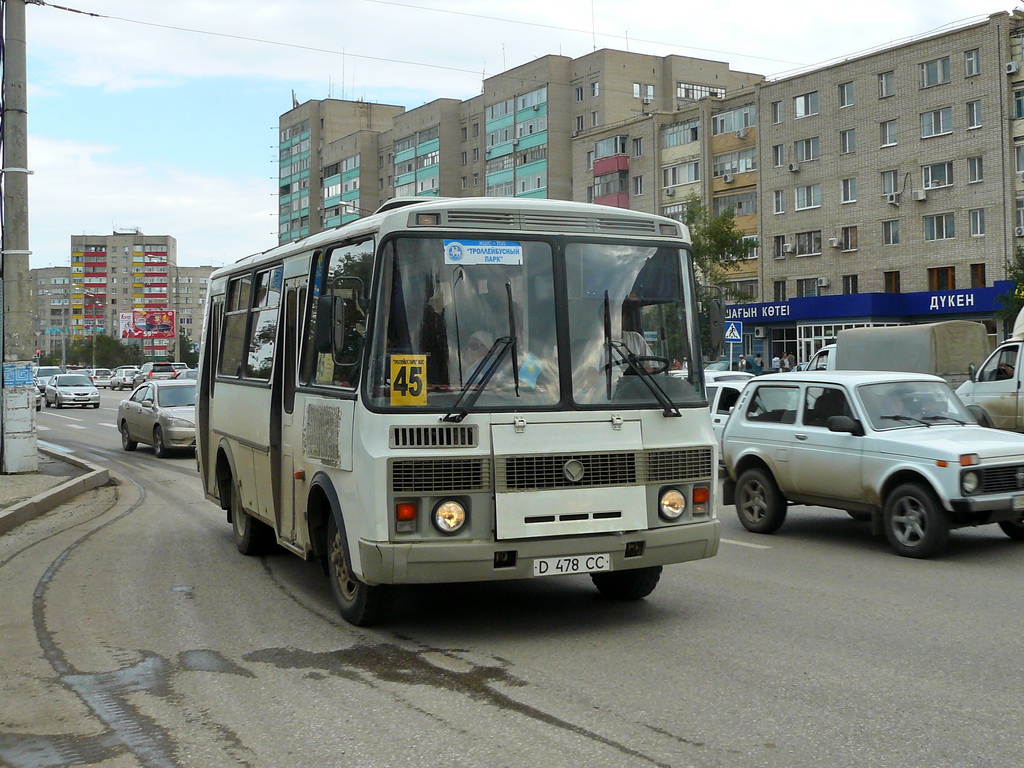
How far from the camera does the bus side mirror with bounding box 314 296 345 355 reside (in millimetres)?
6977

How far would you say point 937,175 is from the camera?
2046 inches

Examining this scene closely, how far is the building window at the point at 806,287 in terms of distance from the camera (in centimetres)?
5847

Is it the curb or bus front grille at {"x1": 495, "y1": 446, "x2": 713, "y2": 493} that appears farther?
the curb

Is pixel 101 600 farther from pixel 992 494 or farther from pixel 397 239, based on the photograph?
pixel 992 494

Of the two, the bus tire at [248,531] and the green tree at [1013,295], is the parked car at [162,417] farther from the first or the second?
the green tree at [1013,295]

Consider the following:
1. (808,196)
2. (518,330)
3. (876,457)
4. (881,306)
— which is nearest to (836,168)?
(808,196)

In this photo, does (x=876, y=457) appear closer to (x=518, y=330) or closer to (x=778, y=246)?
(x=518, y=330)

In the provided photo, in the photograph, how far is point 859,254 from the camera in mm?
55938

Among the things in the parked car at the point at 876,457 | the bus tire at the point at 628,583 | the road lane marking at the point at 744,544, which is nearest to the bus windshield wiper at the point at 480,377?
the bus tire at the point at 628,583

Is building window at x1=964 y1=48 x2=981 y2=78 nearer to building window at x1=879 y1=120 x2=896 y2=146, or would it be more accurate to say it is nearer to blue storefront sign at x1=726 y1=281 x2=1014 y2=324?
building window at x1=879 y1=120 x2=896 y2=146

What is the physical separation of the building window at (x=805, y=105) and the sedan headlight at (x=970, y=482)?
170ft

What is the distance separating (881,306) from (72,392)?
3565cm

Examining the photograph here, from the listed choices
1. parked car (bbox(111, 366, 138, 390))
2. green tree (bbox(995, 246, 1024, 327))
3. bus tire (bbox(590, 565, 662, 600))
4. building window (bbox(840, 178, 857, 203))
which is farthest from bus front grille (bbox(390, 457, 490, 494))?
parked car (bbox(111, 366, 138, 390))

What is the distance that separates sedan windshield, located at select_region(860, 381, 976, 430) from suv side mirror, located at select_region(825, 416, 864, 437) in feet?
0.52
